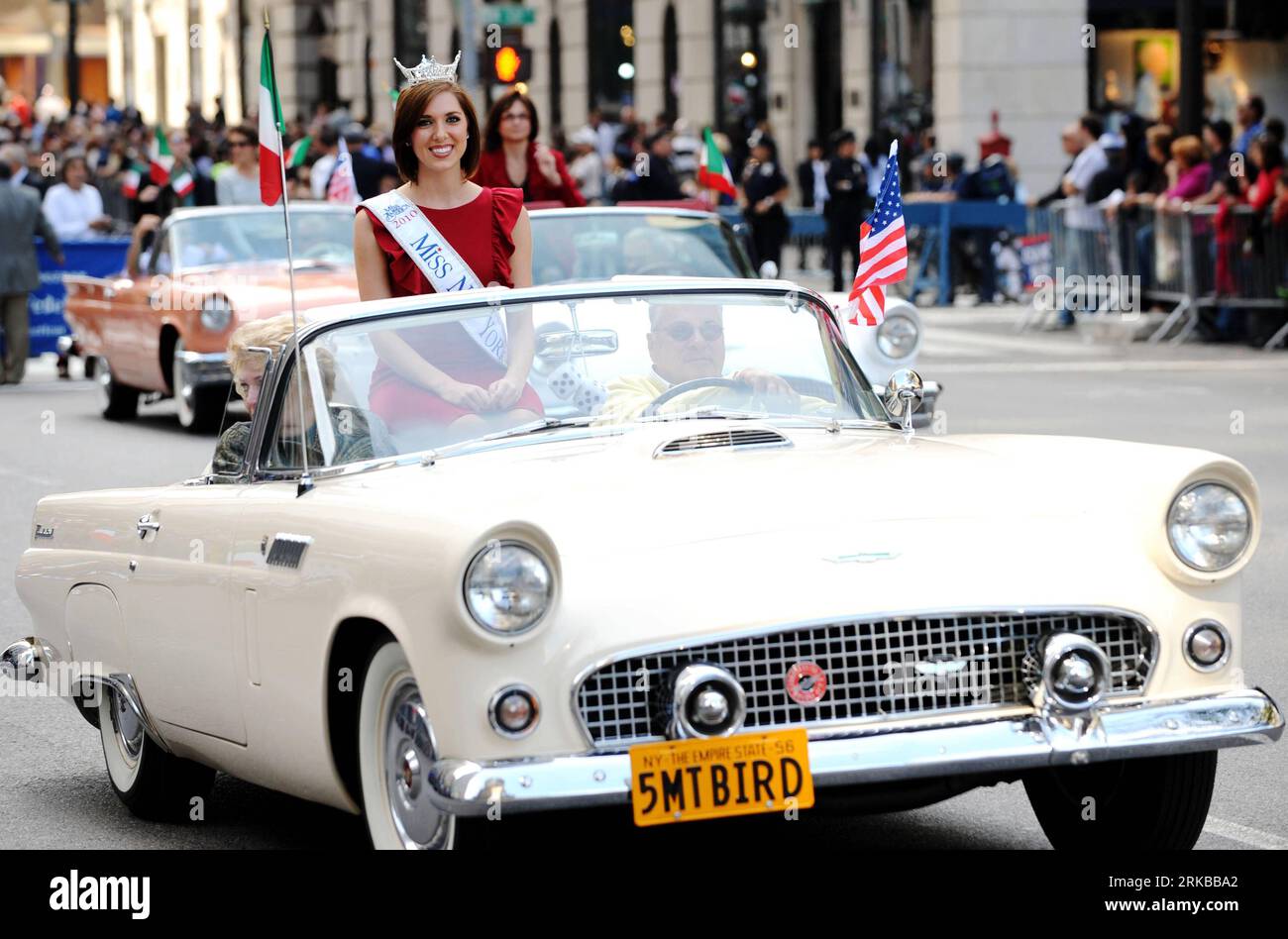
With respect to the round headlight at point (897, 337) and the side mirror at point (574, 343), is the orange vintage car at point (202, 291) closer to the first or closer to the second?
the round headlight at point (897, 337)

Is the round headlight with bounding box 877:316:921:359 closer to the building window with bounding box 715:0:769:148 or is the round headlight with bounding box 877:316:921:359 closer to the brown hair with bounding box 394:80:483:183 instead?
the brown hair with bounding box 394:80:483:183

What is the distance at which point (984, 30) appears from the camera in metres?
32.4

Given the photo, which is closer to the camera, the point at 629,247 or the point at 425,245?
the point at 425,245

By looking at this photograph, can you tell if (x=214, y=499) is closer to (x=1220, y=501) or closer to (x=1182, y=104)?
(x=1220, y=501)

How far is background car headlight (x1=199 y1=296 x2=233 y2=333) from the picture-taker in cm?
1584

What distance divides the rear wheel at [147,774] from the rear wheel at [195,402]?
9902 millimetres

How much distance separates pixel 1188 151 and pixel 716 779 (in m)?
18.2

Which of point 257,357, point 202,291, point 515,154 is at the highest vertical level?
point 515,154

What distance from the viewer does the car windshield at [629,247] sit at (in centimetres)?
1333

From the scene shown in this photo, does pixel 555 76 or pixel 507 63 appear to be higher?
pixel 555 76

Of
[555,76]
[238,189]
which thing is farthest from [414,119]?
[555,76]

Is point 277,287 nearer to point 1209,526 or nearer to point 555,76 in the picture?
point 1209,526

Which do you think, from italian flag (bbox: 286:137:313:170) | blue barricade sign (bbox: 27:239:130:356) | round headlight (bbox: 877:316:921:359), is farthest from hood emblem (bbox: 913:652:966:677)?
italian flag (bbox: 286:137:313:170)

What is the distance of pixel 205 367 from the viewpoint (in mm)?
16141
